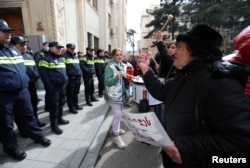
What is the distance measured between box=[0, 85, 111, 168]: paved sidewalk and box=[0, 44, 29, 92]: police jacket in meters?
1.18

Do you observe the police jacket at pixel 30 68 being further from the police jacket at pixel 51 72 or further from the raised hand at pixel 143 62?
the raised hand at pixel 143 62

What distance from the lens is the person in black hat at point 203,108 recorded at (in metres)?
1.17

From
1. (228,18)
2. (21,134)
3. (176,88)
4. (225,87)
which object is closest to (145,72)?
(176,88)

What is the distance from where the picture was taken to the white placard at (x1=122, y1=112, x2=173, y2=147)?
1422mm

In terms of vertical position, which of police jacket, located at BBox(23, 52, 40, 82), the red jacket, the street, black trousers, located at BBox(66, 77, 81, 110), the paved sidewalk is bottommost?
the street

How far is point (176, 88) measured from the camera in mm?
1561

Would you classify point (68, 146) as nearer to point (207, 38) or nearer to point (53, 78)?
point (53, 78)

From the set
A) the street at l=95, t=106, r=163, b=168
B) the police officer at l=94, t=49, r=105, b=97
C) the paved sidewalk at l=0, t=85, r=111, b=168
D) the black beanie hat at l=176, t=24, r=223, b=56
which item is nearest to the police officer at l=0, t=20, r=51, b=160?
the paved sidewalk at l=0, t=85, r=111, b=168

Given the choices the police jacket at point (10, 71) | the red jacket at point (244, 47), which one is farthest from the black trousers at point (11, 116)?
the red jacket at point (244, 47)

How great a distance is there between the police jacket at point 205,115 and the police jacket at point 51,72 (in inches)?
121

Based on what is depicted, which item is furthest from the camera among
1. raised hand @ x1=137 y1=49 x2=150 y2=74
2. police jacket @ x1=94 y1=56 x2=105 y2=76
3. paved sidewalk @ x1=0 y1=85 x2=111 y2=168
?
police jacket @ x1=94 y1=56 x2=105 y2=76

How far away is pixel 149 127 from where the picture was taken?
60.6 inches

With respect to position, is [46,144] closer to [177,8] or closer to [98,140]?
[98,140]

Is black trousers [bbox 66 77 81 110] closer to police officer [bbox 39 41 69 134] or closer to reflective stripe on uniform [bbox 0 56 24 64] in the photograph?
police officer [bbox 39 41 69 134]
